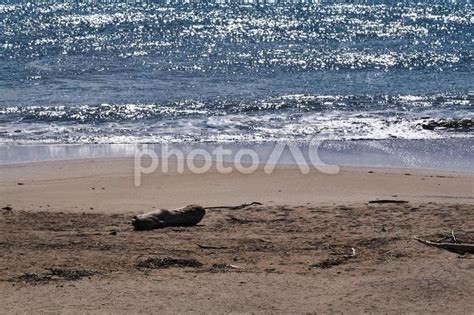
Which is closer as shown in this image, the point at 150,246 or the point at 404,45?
the point at 150,246

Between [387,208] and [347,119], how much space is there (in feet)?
33.7

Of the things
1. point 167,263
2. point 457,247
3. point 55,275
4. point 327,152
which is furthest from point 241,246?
point 327,152

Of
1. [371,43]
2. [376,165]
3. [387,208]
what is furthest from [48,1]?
[387,208]

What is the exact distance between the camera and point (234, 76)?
31141 millimetres

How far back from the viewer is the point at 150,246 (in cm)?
1107

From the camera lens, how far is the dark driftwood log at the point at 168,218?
12.0 m

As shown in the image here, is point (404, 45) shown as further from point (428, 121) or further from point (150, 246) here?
point (150, 246)

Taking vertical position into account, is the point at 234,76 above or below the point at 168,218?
above

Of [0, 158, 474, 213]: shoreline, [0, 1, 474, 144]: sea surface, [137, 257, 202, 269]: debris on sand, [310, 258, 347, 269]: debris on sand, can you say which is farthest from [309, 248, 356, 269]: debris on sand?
[0, 1, 474, 144]: sea surface

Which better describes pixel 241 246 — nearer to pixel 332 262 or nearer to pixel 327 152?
pixel 332 262

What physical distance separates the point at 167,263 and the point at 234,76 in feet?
69.4

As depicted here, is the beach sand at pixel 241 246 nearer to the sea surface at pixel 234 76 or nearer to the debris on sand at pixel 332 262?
the debris on sand at pixel 332 262

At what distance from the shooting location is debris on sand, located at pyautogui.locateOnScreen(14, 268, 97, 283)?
9742 millimetres

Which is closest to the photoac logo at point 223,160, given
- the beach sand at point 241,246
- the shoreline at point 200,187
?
the shoreline at point 200,187
